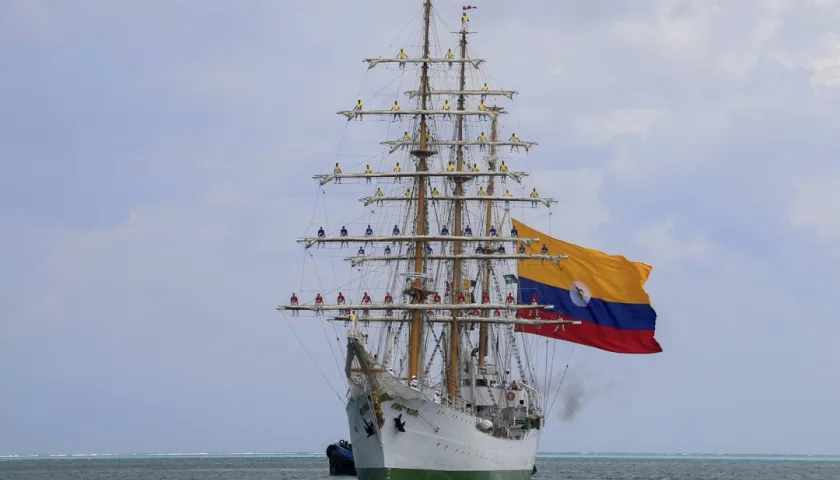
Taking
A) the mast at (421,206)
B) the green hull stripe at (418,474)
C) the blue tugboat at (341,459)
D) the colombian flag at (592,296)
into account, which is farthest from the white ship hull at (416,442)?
the blue tugboat at (341,459)

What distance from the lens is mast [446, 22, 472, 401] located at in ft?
263

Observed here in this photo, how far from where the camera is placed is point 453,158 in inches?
3494

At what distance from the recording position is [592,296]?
86.2m

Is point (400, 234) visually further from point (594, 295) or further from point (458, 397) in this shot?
point (594, 295)

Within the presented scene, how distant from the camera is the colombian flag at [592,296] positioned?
8444 centimetres

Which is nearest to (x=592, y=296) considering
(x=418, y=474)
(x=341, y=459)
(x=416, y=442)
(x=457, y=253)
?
(x=457, y=253)

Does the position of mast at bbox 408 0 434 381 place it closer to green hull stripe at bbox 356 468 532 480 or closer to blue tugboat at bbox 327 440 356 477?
green hull stripe at bbox 356 468 532 480

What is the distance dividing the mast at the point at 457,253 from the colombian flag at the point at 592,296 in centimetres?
452

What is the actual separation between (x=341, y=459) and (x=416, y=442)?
45186mm

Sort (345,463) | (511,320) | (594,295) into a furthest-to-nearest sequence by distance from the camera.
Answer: (345,463) < (594,295) < (511,320)

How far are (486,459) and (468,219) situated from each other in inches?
737

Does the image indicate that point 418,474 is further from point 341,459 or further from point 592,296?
point 341,459

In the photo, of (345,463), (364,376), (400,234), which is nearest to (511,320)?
(400,234)

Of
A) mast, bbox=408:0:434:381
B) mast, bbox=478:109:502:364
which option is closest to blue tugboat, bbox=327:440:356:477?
mast, bbox=478:109:502:364
